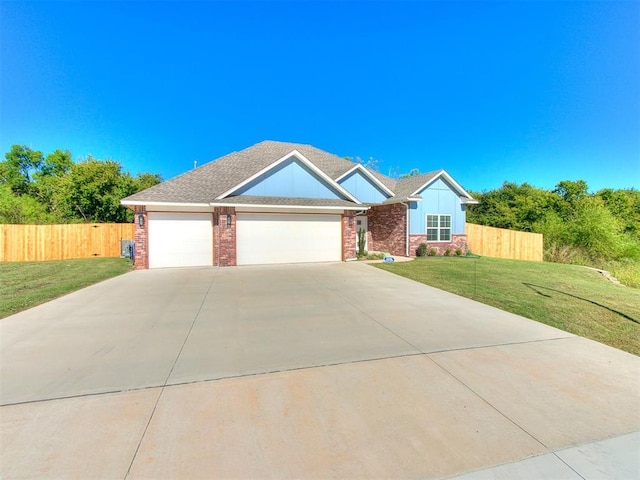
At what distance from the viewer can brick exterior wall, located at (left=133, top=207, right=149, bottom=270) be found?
11.8 meters

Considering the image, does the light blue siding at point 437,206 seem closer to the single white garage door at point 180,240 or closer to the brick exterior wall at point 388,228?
the brick exterior wall at point 388,228

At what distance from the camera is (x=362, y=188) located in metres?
17.6

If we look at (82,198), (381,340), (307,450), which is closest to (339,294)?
(381,340)

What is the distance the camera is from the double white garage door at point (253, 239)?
40.2 feet

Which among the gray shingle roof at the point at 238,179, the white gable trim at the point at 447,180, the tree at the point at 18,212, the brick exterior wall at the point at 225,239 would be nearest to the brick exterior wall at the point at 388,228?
the gray shingle roof at the point at 238,179

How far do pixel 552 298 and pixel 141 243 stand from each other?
14093 mm

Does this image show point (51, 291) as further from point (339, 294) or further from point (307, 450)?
point (307, 450)

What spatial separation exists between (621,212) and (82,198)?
1891 inches

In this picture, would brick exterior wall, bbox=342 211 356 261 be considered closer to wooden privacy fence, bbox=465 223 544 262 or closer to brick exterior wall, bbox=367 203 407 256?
brick exterior wall, bbox=367 203 407 256

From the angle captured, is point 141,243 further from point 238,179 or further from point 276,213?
point 276,213

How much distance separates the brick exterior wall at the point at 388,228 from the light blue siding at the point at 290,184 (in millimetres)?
4339

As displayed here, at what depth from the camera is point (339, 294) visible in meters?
7.50

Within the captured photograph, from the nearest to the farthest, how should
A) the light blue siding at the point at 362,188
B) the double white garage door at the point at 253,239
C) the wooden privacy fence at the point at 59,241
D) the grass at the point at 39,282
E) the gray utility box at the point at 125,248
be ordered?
the grass at the point at 39,282 < the double white garage door at the point at 253,239 < the wooden privacy fence at the point at 59,241 < the gray utility box at the point at 125,248 < the light blue siding at the point at 362,188

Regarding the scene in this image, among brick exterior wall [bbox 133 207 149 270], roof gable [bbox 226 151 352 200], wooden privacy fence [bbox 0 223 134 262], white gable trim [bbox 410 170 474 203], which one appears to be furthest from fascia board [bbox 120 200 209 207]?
white gable trim [bbox 410 170 474 203]
